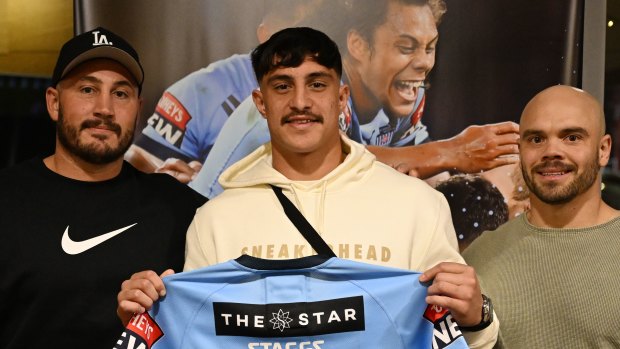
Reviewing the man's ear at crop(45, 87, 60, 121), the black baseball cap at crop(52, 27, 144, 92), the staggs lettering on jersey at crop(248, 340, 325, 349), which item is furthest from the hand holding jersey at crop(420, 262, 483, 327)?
the man's ear at crop(45, 87, 60, 121)

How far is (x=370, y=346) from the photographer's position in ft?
6.38

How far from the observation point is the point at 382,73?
3.29m

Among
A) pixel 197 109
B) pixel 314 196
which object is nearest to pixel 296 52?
pixel 314 196

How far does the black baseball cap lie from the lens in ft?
8.39

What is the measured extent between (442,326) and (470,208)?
58.8 inches

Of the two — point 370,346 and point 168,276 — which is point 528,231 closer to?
point 370,346

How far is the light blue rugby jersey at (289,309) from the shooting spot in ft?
6.35

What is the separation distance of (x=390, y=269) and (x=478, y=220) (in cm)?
148

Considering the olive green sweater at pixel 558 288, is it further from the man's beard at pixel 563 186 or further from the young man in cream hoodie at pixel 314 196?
the young man in cream hoodie at pixel 314 196

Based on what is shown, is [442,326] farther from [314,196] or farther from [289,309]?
[314,196]

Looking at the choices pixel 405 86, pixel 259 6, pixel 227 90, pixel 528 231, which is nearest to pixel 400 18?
pixel 405 86

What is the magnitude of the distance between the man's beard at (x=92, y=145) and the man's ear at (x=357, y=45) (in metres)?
1.14

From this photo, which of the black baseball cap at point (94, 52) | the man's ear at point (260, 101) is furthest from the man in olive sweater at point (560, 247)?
the black baseball cap at point (94, 52)

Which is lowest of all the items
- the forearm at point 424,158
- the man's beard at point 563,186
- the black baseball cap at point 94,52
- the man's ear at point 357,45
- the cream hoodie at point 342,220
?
the cream hoodie at point 342,220
